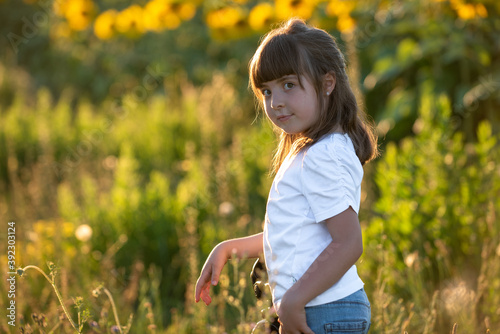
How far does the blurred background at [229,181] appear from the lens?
2.22 metres

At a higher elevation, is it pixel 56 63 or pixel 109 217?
pixel 56 63

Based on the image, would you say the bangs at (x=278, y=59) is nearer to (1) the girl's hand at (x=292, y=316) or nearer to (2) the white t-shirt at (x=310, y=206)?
(2) the white t-shirt at (x=310, y=206)

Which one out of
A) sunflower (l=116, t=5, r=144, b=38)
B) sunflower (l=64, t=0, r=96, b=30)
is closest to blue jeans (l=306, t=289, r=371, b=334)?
sunflower (l=116, t=5, r=144, b=38)

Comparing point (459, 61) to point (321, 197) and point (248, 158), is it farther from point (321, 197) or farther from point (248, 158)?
point (321, 197)

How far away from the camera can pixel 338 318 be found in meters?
1.33

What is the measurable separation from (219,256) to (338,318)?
384mm

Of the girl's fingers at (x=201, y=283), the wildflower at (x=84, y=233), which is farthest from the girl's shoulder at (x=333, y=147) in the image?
the wildflower at (x=84, y=233)

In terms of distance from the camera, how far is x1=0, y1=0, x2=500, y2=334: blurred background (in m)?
2.22

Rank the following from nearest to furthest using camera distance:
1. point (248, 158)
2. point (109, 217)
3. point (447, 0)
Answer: point (109, 217) → point (447, 0) → point (248, 158)

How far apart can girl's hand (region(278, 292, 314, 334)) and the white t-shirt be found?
0.23ft

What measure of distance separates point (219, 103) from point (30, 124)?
1.63 m

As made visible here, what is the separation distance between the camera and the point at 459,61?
4.01 m

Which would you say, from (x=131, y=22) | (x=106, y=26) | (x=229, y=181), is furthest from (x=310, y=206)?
(x=106, y=26)


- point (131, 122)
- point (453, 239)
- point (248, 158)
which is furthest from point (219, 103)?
point (453, 239)
